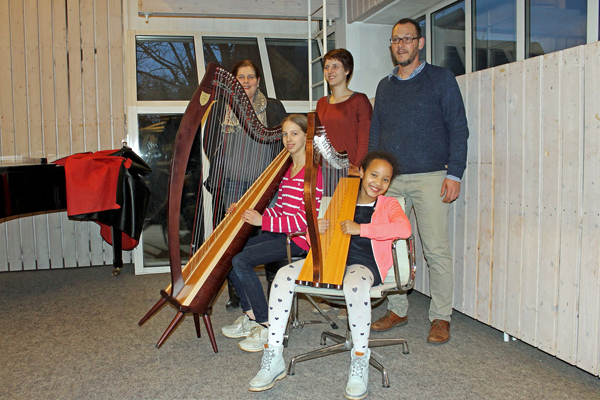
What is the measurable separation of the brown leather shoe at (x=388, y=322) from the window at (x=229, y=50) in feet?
8.49

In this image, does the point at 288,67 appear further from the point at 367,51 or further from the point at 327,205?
the point at 327,205

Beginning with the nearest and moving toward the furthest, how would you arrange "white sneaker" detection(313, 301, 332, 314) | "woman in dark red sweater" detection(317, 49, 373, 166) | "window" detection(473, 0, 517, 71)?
"woman in dark red sweater" detection(317, 49, 373, 166) → "window" detection(473, 0, 517, 71) → "white sneaker" detection(313, 301, 332, 314)

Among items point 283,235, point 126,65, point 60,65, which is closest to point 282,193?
point 283,235

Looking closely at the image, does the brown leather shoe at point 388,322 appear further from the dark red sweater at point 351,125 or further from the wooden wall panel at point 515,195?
the dark red sweater at point 351,125

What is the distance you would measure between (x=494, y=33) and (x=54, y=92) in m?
3.69

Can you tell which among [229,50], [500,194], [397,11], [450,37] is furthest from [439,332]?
[229,50]

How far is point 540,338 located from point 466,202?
81cm

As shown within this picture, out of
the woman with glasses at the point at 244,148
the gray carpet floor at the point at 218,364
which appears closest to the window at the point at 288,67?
the woman with glasses at the point at 244,148

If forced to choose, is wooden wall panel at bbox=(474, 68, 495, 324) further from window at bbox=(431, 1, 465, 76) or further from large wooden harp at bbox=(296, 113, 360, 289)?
window at bbox=(431, 1, 465, 76)

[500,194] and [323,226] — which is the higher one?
[500,194]

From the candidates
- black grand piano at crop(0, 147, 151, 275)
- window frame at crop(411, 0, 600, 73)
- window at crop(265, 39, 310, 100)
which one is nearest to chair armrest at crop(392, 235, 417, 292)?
window frame at crop(411, 0, 600, 73)

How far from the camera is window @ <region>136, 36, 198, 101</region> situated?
14.5 feet

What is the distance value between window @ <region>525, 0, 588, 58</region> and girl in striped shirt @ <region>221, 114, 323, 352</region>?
1.44m

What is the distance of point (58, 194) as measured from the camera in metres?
3.36
